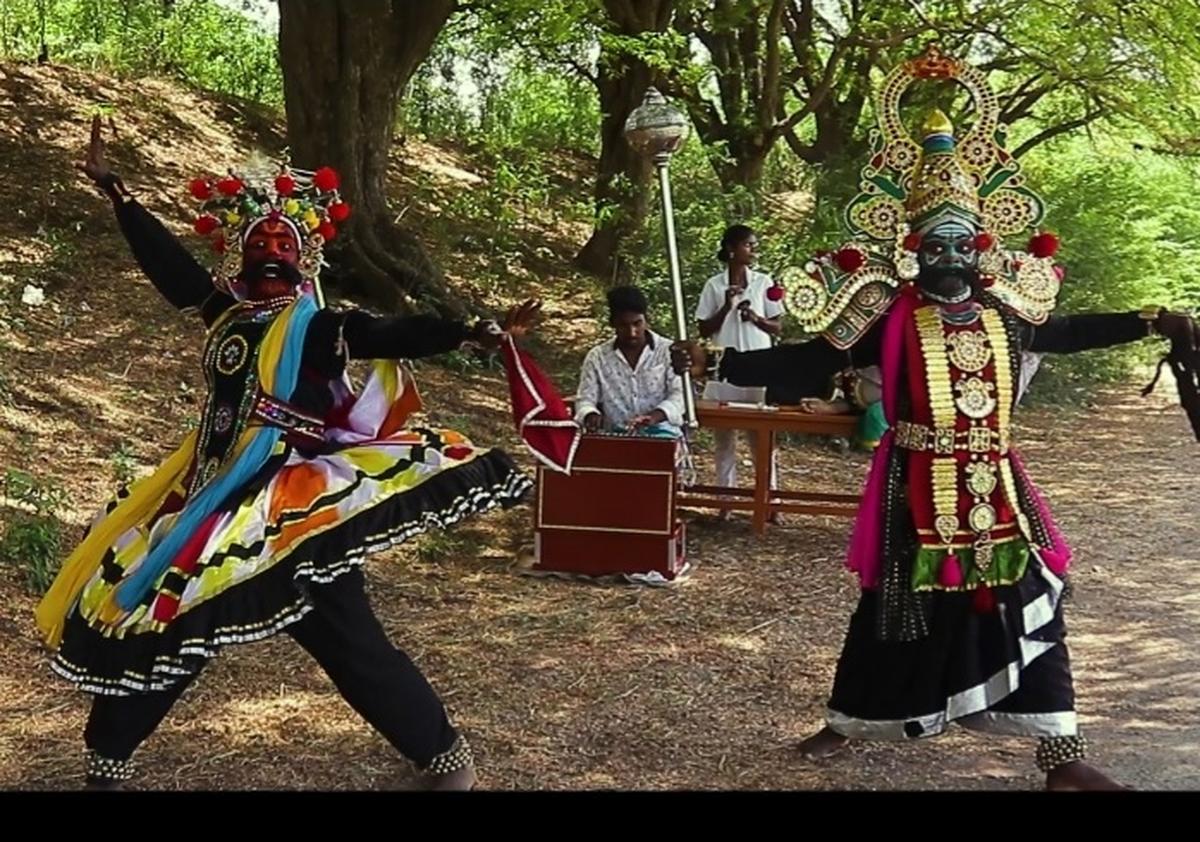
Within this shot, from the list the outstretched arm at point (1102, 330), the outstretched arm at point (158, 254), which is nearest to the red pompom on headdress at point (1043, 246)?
the outstretched arm at point (1102, 330)

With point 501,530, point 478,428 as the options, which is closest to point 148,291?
point 478,428

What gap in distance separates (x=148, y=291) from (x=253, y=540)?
6358 mm

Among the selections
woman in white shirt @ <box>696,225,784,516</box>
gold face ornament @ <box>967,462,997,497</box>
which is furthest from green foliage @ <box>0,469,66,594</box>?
gold face ornament @ <box>967,462,997,497</box>

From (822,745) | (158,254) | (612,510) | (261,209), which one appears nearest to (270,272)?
(261,209)

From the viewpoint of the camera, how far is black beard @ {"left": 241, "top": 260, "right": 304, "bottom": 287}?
15.0ft

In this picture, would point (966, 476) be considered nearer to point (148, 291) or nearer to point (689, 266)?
point (148, 291)

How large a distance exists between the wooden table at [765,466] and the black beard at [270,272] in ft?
11.2

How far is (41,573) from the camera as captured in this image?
6.50 meters

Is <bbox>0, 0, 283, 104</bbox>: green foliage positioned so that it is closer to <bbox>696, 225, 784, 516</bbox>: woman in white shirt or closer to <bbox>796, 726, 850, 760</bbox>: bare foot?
<bbox>696, 225, 784, 516</bbox>: woman in white shirt

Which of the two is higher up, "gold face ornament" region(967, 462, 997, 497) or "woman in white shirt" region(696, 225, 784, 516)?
"woman in white shirt" region(696, 225, 784, 516)

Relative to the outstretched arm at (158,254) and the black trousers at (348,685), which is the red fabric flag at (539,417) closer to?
the black trousers at (348,685)

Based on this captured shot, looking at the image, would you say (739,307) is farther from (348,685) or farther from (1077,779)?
(348,685)

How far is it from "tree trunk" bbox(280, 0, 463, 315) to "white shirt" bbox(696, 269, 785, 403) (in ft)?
8.79

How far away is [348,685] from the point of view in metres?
4.29
